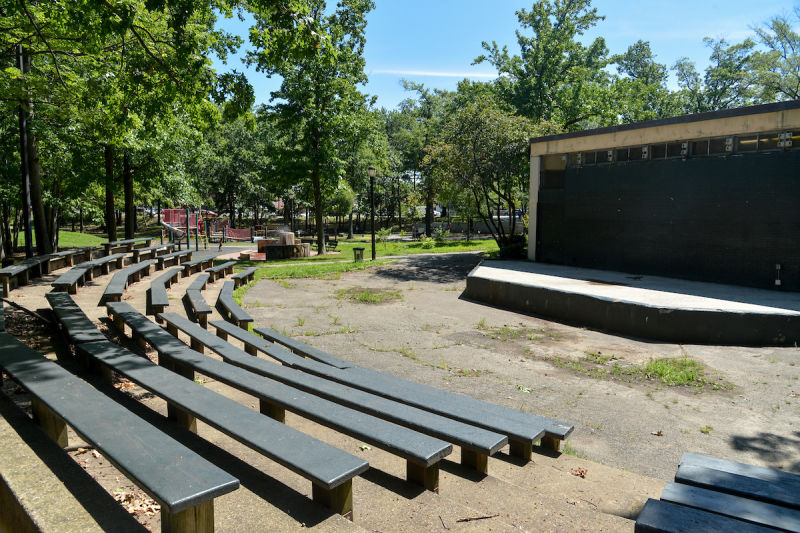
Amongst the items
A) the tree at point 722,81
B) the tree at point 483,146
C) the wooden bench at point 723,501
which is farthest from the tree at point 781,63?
the wooden bench at point 723,501

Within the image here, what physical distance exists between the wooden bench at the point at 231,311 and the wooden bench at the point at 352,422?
3.48 metres

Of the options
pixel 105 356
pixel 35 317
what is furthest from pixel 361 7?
pixel 105 356

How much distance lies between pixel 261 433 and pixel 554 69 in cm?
3037

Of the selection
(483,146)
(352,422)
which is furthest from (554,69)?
(352,422)

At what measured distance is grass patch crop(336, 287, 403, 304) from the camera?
14.7 m

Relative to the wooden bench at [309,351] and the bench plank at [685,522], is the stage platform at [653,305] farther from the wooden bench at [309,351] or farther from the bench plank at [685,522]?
the bench plank at [685,522]

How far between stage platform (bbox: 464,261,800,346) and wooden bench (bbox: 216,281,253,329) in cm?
741

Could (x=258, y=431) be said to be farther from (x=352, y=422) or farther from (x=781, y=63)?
(x=781, y=63)

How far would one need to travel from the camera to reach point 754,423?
6309 millimetres

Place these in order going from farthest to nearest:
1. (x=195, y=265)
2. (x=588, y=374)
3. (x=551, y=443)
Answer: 1. (x=195, y=265)
2. (x=588, y=374)
3. (x=551, y=443)

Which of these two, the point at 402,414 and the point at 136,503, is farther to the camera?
the point at 402,414

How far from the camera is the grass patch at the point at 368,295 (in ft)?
48.2

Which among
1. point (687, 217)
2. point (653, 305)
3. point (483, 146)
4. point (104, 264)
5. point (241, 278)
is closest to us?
point (653, 305)

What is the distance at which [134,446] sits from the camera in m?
2.59
